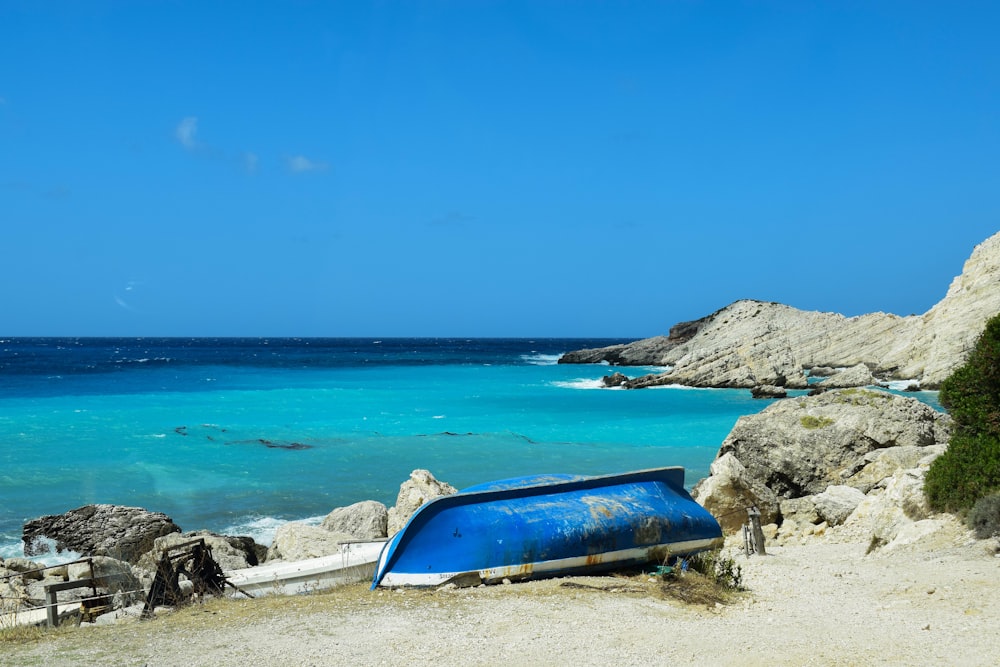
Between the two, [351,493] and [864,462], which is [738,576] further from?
[351,493]

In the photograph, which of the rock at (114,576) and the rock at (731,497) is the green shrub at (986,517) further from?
the rock at (114,576)

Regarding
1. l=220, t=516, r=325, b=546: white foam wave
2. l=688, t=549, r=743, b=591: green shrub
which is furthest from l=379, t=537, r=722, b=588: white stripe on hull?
l=220, t=516, r=325, b=546: white foam wave

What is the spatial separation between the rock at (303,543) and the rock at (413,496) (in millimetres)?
875

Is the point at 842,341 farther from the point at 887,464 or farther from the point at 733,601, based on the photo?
the point at 733,601

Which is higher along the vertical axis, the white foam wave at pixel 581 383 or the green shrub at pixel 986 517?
the green shrub at pixel 986 517

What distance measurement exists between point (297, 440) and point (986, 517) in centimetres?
2376

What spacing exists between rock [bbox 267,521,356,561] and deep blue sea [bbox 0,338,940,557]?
287 cm

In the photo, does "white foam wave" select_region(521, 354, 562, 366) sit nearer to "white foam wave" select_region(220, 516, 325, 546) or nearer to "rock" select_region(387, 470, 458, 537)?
"white foam wave" select_region(220, 516, 325, 546)

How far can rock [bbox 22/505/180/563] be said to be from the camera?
50.1 feet

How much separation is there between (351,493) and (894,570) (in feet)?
45.0

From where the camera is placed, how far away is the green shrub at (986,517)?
10.1 m

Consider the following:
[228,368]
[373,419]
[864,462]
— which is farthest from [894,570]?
[228,368]

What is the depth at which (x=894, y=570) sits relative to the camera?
994cm

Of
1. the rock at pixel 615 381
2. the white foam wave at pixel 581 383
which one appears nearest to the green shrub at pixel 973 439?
the white foam wave at pixel 581 383
